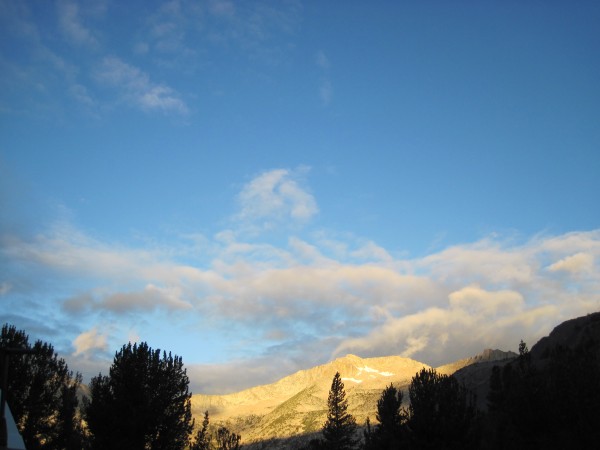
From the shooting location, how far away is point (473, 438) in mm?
37125

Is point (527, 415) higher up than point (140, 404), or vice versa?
point (140, 404)

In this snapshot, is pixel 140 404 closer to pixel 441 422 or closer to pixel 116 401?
pixel 116 401

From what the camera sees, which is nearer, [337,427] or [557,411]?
[557,411]

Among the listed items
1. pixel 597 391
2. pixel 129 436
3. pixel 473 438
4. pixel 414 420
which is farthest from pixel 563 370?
pixel 129 436

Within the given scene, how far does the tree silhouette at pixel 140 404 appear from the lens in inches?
1519

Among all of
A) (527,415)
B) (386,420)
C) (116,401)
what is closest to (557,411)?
(527,415)

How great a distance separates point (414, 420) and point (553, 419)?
9102mm

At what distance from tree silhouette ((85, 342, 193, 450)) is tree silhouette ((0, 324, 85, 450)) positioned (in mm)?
7179

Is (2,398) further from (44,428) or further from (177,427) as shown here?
(44,428)

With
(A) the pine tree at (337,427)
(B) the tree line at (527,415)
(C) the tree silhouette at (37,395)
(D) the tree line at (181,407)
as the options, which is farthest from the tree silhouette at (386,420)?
(C) the tree silhouette at (37,395)

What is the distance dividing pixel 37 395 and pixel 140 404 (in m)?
12.6

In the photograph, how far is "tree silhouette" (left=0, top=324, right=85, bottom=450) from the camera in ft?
147

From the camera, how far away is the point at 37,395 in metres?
46.2

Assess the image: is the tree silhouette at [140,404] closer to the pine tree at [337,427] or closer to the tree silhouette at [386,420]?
the tree silhouette at [386,420]
